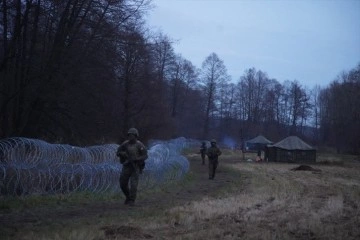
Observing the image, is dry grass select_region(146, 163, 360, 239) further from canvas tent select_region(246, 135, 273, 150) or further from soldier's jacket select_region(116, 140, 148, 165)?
canvas tent select_region(246, 135, 273, 150)

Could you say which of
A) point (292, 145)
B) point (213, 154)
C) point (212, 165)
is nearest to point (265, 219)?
point (213, 154)

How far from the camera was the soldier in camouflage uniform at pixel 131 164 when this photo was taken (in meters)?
13.8

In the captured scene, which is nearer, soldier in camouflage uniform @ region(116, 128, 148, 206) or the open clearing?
the open clearing

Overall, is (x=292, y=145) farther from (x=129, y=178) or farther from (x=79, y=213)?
(x=79, y=213)

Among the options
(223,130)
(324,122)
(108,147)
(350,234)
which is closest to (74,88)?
(108,147)

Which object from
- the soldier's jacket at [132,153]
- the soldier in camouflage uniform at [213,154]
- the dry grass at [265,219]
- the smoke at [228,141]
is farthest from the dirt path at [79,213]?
the smoke at [228,141]

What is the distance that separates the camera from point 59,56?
78.3 ft

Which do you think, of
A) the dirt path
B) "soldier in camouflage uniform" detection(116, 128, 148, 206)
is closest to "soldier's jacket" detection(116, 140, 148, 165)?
"soldier in camouflage uniform" detection(116, 128, 148, 206)

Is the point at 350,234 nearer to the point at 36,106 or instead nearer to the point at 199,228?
the point at 199,228

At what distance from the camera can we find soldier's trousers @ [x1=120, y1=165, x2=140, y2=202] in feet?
45.2

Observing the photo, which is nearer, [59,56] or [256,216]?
[256,216]

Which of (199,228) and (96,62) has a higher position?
(96,62)

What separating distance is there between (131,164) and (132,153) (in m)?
0.31

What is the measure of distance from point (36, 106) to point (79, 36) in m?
4.15
